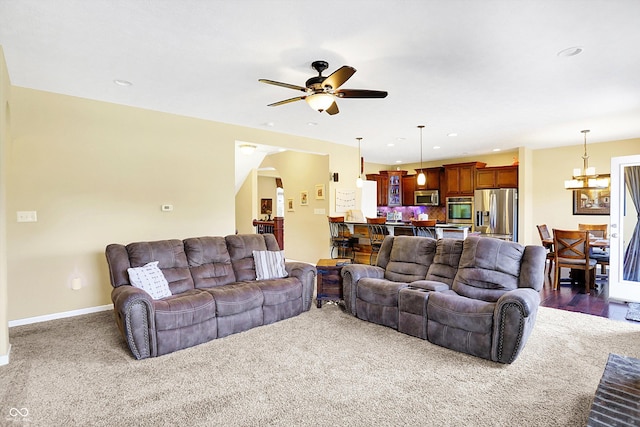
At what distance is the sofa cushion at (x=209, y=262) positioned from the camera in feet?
12.9

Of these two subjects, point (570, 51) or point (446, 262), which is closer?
point (570, 51)

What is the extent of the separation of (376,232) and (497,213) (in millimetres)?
3412

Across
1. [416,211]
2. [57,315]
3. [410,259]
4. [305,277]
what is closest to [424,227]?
[410,259]

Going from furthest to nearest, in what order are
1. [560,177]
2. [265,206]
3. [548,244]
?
[265,206]
[560,177]
[548,244]

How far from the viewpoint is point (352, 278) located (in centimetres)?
405

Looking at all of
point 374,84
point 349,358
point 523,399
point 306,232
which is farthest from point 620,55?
point 306,232

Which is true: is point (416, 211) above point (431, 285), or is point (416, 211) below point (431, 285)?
above

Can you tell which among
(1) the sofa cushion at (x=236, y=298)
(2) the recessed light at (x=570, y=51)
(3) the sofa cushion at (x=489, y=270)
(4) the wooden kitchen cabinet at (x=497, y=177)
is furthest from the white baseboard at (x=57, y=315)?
(4) the wooden kitchen cabinet at (x=497, y=177)

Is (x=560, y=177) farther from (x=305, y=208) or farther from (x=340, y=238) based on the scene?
(x=305, y=208)

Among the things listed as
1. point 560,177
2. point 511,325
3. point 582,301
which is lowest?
point 582,301

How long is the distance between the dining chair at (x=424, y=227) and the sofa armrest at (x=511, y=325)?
2713mm

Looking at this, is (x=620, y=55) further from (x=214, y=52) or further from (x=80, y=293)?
(x=80, y=293)

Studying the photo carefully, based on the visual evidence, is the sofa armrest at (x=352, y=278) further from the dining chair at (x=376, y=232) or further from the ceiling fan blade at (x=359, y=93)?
the dining chair at (x=376, y=232)

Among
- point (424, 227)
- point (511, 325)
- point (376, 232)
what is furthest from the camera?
point (376, 232)
